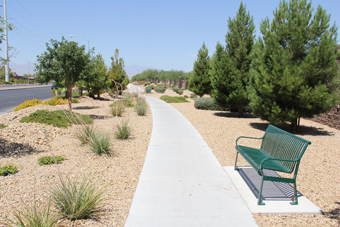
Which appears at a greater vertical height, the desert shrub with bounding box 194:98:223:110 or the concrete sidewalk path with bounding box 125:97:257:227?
the desert shrub with bounding box 194:98:223:110

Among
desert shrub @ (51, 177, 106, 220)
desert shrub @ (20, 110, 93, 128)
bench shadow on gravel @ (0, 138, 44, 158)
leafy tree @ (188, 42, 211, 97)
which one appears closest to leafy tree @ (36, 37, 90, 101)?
desert shrub @ (20, 110, 93, 128)

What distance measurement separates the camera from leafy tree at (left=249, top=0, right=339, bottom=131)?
29.9ft

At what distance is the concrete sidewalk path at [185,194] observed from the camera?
3631 mm

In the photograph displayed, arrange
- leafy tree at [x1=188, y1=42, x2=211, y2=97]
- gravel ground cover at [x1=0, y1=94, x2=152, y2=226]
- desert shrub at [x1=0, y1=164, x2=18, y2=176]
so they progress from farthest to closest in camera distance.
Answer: leafy tree at [x1=188, y1=42, x2=211, y2=97] → desert shrub at [x1=0, y1=164, x2=18, y2=176] → gravel ground cover at [x1=0, y1=94, x2=152, y2=226]

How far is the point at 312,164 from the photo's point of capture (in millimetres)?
6387

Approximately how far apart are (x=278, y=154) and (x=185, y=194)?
221 centimetres

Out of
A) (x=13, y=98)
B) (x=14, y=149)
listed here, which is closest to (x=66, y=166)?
(x=14, y=149)

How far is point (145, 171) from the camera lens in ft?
18.1

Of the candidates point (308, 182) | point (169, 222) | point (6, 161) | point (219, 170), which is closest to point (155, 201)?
point (169, 222)

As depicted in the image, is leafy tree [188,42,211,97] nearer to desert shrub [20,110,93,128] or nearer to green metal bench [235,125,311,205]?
desert shrub [20,110,93,128]

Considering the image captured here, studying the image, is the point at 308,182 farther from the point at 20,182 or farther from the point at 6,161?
the point at 6,161

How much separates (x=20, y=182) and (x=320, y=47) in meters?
10.2

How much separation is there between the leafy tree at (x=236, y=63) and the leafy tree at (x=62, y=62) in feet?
25.2

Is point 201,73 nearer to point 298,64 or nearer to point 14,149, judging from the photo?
point 298,64
